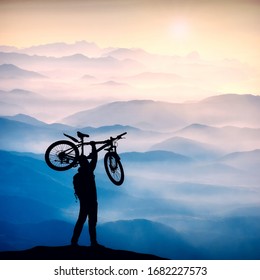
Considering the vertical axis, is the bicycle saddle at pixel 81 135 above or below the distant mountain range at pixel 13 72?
below

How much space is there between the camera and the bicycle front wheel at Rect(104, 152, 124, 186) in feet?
14.5

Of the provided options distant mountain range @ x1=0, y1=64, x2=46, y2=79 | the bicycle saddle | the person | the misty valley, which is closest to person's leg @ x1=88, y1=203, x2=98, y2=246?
the person

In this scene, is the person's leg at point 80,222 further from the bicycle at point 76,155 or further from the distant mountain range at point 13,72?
the distant mountain range at point 13,72

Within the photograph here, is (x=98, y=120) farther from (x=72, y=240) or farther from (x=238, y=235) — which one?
(x=238, y=235)

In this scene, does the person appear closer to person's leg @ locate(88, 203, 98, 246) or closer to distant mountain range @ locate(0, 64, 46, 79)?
person's leg @ locate(88, 203, 98, 246)

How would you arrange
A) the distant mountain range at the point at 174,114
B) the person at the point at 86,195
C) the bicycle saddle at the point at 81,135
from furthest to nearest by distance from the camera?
the distant mountain range at the point at 174,114
the bicycle saddle at the point at 81,135
the person at the point at 86,195

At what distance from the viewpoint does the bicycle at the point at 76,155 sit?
4.30 metres

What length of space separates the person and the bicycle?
3.8 inches

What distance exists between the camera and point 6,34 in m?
4.80

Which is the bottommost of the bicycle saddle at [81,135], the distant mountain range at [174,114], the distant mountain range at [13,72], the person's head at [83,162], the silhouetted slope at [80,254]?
the silhouetted slope at [80,254]

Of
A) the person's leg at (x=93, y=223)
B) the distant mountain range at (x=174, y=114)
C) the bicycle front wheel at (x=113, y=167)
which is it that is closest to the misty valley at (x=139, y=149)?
the distant mountain range at (x=174, y=114)

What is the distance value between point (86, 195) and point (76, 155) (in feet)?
1.30

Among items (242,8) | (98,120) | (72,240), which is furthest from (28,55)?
(242,8)
